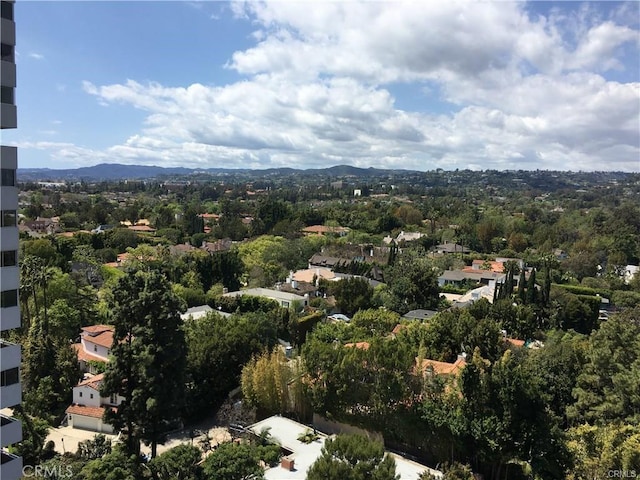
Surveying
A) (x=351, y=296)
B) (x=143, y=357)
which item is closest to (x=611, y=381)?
(x=143, y=357)

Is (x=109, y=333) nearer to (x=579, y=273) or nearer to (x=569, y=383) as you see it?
(x=569, y=383)

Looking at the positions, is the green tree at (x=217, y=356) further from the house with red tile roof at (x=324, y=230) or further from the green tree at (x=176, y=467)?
the house with red tile roof at (x=324, y=230)

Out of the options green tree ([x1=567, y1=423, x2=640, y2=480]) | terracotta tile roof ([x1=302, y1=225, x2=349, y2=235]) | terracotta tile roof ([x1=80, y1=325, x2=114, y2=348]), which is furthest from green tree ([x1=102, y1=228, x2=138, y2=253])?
green tree ([x1=567, y1=423, x2=640, y2=480])

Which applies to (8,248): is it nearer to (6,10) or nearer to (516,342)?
(6,10)

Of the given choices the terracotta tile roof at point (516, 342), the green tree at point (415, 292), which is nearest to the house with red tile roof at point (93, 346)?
the green tree at point (415, 292)

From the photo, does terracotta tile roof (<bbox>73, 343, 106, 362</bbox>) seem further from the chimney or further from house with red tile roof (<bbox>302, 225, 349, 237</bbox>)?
house with red tile roof (<bbox>302, 225, 349, 237</bbox>)

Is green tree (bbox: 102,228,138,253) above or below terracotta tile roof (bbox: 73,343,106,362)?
above
